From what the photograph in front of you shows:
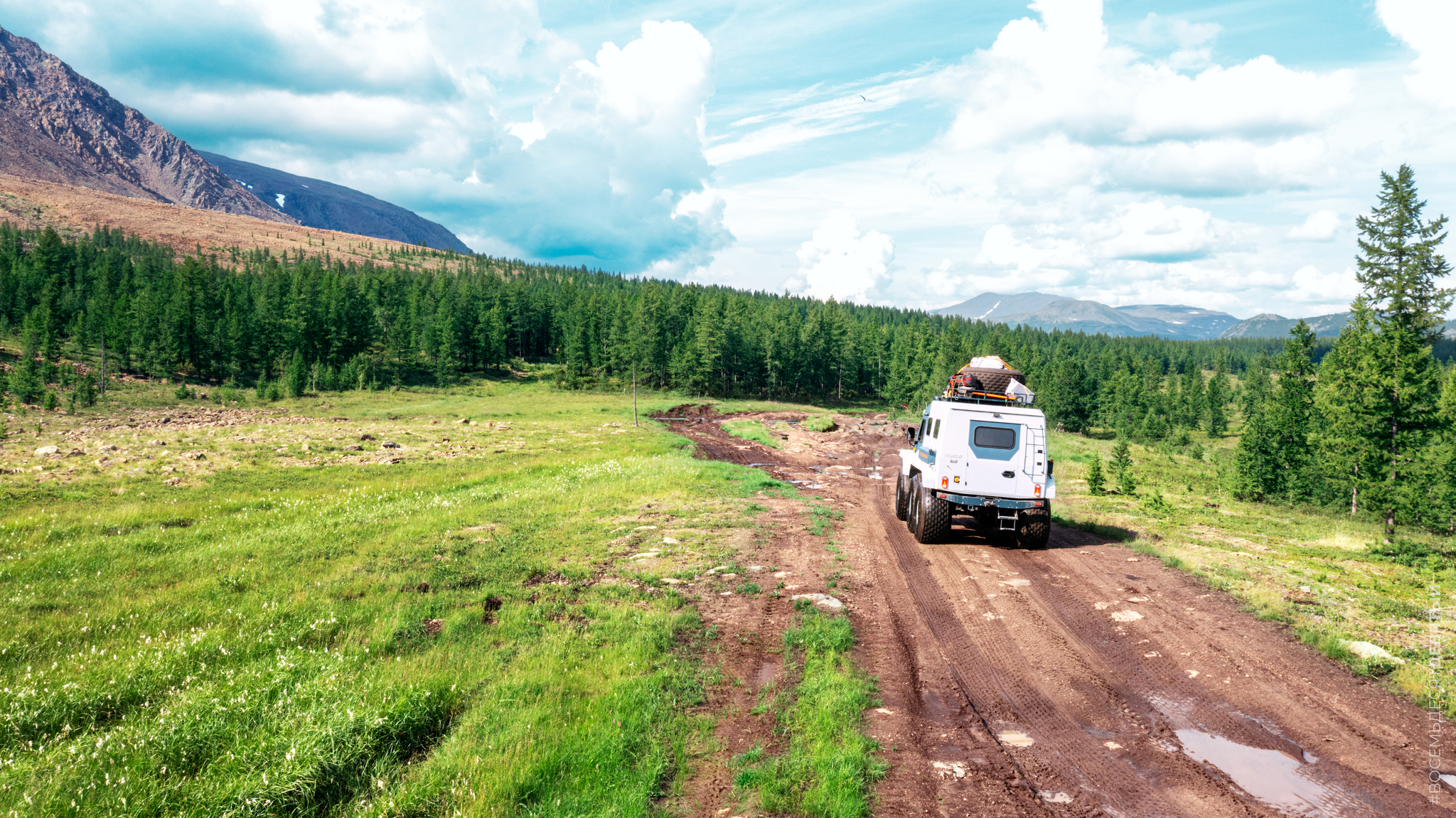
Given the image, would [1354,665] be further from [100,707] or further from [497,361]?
[497,361]

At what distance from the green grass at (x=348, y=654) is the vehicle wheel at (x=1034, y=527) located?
7.24 metres

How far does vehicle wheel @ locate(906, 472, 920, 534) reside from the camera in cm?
1684

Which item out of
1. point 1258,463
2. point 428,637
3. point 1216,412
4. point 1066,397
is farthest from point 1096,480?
point 1216,412

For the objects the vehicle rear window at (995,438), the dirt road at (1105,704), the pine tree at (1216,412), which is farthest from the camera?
the pine tree at (1216,412)

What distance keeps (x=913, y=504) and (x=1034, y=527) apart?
325 centimetres

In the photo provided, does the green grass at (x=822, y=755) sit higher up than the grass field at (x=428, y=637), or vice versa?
the green grass at (x=822, y=755)

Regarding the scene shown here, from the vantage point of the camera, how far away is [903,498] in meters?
19.0

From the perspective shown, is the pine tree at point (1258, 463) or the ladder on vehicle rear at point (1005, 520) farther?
the pine tree at point (1258, 463)

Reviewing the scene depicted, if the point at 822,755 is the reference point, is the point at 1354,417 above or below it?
above

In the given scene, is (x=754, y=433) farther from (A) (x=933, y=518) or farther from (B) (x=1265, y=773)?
(B) (x=1265, y=773)

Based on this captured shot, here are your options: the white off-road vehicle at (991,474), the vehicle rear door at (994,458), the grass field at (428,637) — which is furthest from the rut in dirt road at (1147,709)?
the vehicle rear door at (994,458)

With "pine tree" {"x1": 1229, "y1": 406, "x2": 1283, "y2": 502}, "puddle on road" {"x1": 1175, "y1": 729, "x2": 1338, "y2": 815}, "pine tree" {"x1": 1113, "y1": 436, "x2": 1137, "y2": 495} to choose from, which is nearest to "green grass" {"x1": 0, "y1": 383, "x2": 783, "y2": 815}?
"puddle on road" {"x1": 1175, "y1": 729, "x2": 1338, "y2": 815}

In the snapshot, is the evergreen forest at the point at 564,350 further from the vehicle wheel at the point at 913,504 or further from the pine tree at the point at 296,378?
the vehicle wheel at the point at 913,504

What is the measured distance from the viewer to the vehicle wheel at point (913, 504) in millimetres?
16844
